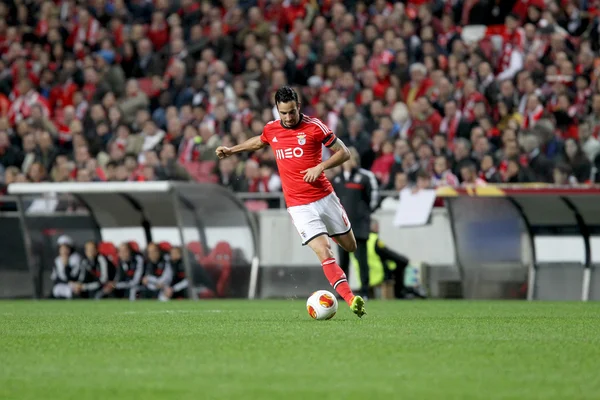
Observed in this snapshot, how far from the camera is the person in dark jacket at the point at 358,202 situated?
1631cm

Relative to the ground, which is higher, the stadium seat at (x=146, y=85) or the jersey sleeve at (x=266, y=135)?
the jersey sleeve at (x=266, y=135)

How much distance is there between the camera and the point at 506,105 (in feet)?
65.1

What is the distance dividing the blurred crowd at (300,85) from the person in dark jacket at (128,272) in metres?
1.84

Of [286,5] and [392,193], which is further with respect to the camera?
[286,5]

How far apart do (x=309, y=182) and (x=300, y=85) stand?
12112mm

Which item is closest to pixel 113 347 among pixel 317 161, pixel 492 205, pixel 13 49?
pixel 317 161

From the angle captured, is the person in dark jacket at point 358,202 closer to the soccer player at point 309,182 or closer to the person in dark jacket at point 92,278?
the person in dark jacket at point 92,278

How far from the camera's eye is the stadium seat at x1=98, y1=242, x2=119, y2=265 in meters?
19.2

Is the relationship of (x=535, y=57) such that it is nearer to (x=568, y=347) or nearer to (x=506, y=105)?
(x=506, y=105)

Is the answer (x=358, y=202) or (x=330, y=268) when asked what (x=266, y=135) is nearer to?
(x=330, y=268)

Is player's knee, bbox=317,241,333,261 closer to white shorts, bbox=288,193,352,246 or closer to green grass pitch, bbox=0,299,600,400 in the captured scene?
white shorts, bbox=288,193,352,246

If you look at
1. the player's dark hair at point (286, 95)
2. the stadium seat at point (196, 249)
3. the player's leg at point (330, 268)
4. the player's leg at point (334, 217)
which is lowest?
the stadium seat at point (196, 249)

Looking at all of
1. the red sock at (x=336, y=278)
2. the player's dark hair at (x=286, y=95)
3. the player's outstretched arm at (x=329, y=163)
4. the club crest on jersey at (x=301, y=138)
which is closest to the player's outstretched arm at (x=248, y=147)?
the club crest on jersey at (x=301, y=138)

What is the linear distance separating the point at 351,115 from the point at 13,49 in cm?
914
